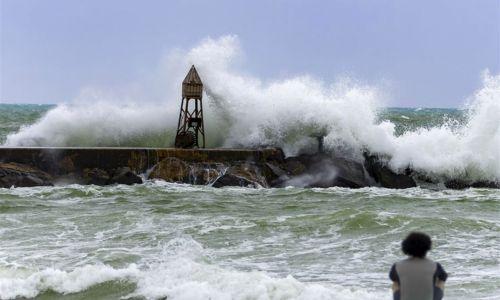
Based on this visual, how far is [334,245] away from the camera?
9.47 metres

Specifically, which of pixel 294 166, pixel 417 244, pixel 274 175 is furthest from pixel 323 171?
pixel 417 244

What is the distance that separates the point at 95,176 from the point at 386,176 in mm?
5477

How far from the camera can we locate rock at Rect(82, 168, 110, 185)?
611 inches

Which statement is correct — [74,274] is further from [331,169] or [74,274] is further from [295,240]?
[331,169]

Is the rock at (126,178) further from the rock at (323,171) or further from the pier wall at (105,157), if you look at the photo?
the rock at (323,171)

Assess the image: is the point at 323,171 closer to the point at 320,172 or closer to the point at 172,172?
the point at 320,172

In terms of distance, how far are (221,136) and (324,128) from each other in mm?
2376

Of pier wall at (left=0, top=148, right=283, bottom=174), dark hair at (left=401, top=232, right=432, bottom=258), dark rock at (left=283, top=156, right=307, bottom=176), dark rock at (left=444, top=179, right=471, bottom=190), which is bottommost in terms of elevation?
dark rock at (left=444, top=179, right=471, bottom=190)

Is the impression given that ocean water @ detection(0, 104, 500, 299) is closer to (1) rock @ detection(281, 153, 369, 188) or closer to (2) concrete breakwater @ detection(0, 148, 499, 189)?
(2) concrete breakwater @ detection(0, 148, 499, 189)

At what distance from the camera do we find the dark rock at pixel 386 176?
52.7 feet

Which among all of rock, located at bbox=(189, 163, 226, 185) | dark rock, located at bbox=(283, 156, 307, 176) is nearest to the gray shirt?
rock, located at bbox=(189, 163, 226, 185)

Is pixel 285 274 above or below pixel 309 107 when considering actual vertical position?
below

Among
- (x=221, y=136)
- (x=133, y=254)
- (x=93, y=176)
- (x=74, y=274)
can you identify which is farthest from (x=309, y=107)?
(x=74, y=274)

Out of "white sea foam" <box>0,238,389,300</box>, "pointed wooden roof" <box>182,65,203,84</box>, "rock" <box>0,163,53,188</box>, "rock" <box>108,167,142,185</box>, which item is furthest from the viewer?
"pointed wooden roof" <box>182,65,203,84</box>
